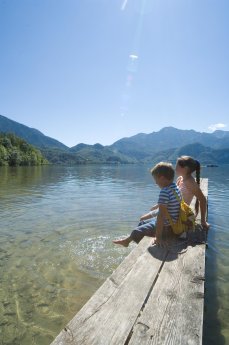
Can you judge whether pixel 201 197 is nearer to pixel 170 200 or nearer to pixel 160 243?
pixel 170 200

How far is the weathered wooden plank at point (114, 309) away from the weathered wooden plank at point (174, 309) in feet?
0.44

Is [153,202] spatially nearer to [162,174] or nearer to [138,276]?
[162,174]

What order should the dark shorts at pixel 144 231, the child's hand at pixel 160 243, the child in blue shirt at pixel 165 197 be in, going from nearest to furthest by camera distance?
the child's hand at pixel 160 243, the child in blue shirt at pixel 165 197, the dark shorts at pixel 144 231

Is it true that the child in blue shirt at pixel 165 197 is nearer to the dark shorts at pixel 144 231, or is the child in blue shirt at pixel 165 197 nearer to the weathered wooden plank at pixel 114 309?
the dark shorts at pixel 144 231

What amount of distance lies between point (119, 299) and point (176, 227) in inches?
131

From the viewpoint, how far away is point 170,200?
264 inches

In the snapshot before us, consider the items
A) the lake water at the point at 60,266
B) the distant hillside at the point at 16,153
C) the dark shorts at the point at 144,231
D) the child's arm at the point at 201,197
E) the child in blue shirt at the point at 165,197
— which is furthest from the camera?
the distant hillside at the point at 16,153

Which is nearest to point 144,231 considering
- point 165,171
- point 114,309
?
point 165,171

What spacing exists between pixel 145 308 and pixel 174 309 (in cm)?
40

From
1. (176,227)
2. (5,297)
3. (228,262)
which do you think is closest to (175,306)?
(176,227)

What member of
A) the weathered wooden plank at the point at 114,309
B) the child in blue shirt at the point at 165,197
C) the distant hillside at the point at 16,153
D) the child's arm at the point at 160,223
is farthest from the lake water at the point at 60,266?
the distant hillside at the point at 16,153

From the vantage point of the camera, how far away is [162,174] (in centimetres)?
679

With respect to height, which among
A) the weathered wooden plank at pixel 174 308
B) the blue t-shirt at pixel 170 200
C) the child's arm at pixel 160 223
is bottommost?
the weathered wooden plank at pixel 174 308

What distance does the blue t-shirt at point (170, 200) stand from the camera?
6613 mm
